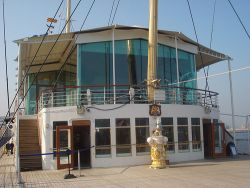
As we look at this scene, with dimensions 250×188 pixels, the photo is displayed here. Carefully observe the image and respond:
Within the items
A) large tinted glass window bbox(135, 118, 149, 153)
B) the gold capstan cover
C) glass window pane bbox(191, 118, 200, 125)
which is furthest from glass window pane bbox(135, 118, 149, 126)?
glass window pane bbox(191, 118, 200, 125)

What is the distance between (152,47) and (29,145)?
780 cm

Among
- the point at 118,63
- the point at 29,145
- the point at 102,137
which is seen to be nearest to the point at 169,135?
the point at 102,137

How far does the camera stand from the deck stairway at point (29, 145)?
54.2 ft

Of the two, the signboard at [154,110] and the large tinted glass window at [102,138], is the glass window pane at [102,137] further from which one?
the signboard at [154,110]

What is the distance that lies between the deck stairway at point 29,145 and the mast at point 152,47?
19.9ft

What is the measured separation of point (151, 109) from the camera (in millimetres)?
16797

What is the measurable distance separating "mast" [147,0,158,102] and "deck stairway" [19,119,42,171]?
6053mm

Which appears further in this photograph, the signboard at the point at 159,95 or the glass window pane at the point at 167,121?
the signboard at the point at 159,95

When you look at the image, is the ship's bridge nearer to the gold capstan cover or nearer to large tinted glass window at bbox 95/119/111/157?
large tinted glass window at bbox 95/119/111/157

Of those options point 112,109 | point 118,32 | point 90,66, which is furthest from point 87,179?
point 118,32

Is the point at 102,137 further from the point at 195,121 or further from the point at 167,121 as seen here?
the point at 195,121

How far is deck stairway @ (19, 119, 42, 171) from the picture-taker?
16.5m

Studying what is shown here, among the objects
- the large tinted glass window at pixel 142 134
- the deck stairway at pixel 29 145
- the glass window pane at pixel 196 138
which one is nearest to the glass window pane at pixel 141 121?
the large tinted glass window at pixel 142 134

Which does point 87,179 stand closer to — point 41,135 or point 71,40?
point 41,135
